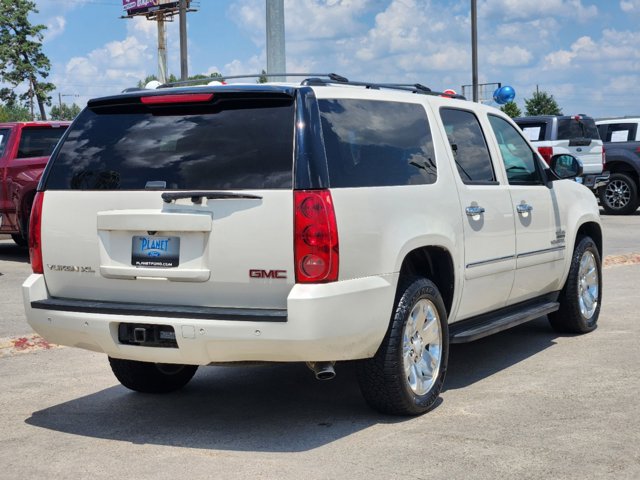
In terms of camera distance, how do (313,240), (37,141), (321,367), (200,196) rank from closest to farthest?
(313,240) < (200,196) < (321,367) < (37,141)

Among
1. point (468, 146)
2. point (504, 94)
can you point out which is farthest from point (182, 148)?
point (504, 94)

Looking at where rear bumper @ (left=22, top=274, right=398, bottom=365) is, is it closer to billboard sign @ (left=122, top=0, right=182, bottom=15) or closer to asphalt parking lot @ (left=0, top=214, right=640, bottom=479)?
asphalt parking lot @ (left=0, top=214, right=640, bottom=479)

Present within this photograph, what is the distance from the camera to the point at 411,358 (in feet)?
19.4

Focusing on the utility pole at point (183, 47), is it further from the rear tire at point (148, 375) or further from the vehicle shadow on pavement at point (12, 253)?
the rear tire at point (148, 375)

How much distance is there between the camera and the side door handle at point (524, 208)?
23.8 ft

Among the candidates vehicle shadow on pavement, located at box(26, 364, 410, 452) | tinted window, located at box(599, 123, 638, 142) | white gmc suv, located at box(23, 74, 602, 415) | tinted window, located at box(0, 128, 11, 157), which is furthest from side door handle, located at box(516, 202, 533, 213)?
tinted window, located at box(599, 123, 638, 142)

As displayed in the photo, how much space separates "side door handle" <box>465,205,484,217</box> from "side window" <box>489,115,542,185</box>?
75cm

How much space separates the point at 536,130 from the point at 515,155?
48.9ft

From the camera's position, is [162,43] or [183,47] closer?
[183,47]

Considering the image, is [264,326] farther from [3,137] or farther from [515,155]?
[3,137]

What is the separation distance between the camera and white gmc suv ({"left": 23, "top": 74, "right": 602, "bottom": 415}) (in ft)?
17.0

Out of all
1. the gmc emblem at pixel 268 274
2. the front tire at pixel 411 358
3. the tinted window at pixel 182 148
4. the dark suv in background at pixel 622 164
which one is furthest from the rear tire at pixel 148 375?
the dark suv in background at pixel 622 164

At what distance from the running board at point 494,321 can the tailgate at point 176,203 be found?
1.74m

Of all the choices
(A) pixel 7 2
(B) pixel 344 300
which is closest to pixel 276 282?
(B) pixel 344 300
